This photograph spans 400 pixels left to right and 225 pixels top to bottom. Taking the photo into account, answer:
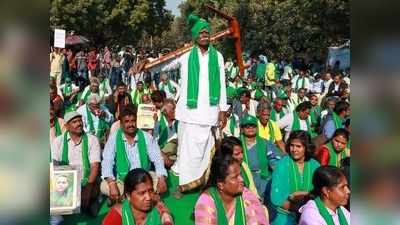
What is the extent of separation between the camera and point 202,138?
12.7 feet

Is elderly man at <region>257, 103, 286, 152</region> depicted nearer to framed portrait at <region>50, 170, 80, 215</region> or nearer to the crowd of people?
the crowd of people

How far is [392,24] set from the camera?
5.61 ft

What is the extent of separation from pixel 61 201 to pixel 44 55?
54.3 inches

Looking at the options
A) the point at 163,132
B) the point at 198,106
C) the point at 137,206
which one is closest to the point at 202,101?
the point at 198,106

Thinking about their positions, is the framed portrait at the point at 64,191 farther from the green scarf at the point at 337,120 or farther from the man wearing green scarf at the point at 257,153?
the green scarf at the point at 337,120

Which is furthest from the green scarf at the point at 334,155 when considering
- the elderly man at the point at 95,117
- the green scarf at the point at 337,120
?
the elderly man at the point at 95,117

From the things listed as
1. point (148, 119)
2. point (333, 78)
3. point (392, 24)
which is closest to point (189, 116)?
point (148, 119)

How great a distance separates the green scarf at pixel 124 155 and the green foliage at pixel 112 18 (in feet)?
1.84

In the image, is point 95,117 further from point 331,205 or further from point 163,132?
point 331,205

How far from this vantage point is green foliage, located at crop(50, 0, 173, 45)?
2912 millimetres

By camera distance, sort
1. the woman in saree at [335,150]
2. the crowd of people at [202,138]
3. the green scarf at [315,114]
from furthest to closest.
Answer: the green scarf at [315,114] < the woman in saree at [335,150] < the crowd of people at [202,138]

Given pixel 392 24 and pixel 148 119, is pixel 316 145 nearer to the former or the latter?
pixel 148 119

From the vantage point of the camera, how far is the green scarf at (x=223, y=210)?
298cm

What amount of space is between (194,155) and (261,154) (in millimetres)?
448
